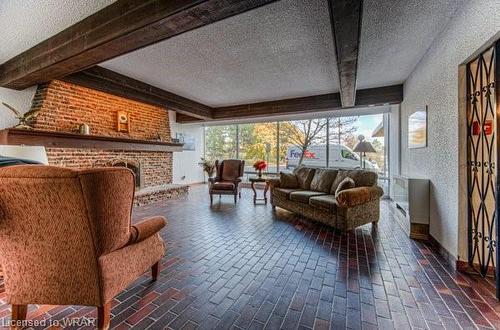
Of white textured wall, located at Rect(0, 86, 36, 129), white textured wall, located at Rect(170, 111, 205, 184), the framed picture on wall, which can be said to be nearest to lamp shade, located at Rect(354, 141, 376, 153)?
the framed picture on wall

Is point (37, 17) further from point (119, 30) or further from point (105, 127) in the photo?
point (105, 127)

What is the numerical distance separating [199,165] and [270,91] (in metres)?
4.79

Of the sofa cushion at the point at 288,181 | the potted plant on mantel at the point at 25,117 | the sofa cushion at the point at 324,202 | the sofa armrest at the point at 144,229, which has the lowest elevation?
the sofa cushion at the point at 324,202

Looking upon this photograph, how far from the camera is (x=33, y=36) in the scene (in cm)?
262

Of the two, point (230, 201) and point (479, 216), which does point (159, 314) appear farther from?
point (230, 201)

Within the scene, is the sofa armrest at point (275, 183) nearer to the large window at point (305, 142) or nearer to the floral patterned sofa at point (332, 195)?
the floral patterned sofa at point (332, 195)

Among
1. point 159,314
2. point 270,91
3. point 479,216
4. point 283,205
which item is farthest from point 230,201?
point 479,216

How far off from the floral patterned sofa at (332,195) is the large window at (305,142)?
197cm

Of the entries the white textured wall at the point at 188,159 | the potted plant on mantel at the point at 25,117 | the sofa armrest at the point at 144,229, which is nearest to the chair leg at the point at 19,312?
the sofa armrest at the point at 144,229

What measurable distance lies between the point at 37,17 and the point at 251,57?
2327 millimetres

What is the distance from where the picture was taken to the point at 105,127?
500 cm

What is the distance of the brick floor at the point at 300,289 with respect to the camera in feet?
4.98

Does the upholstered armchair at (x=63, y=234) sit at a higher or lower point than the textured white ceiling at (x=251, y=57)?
lower

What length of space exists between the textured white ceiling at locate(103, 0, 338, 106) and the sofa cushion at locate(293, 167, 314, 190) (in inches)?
66.3
